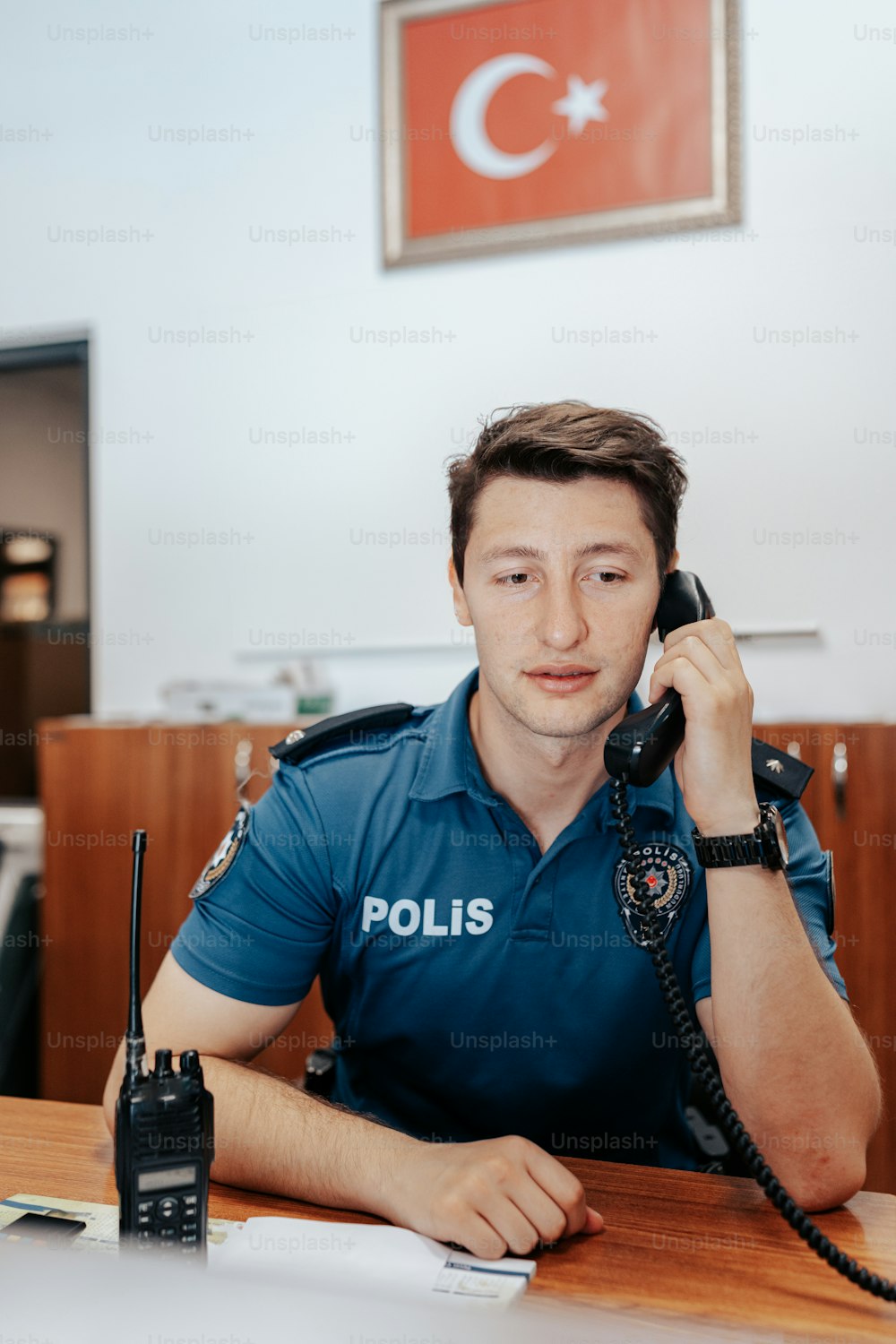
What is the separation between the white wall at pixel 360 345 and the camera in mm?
2684

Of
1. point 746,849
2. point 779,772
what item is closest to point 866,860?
point 779,772

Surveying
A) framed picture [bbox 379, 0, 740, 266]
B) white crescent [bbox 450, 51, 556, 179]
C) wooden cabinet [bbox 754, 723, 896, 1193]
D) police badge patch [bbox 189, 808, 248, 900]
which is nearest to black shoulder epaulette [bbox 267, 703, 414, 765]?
police badge patch [bbox 189, 808, 248, 900]

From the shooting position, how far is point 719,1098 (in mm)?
1050

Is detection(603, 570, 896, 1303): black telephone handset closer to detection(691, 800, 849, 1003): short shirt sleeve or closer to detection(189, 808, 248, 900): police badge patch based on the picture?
detection(691, 800, 849, 1003): short shirt sleeve

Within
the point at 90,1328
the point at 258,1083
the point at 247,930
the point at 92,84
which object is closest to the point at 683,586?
the point at 247,930

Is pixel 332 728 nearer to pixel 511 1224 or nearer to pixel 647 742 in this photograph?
pixel 647 742

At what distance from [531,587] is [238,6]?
274 centimetres

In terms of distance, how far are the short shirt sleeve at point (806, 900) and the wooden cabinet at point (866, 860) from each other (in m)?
0.98

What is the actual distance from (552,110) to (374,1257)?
113 inches

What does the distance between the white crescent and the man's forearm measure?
95.4 inches

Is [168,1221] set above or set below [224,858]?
below

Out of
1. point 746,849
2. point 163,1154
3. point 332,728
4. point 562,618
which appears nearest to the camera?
point 163,1154

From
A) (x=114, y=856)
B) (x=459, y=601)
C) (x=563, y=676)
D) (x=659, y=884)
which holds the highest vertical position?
(x=459, y=601)

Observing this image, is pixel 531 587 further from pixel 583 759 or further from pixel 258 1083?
pixel 258 1083
